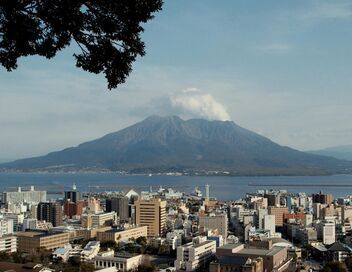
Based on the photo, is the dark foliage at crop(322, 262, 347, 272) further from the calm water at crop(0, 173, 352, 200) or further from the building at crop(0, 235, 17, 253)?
the calm water at crop(0, 173, 352, 200)

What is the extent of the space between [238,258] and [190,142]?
67131 mm

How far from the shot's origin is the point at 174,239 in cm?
1452

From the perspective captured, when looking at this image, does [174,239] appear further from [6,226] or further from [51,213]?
[51,213]

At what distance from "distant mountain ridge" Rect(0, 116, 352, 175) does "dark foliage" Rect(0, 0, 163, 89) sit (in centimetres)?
5766

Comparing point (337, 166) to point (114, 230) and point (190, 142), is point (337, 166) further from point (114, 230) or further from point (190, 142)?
point (114, 230)

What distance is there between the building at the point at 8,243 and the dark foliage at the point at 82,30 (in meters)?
12.0

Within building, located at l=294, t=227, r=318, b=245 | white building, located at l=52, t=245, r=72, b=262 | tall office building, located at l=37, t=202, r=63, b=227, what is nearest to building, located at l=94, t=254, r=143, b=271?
white building, located at l=52, t=245, r=72, b=262

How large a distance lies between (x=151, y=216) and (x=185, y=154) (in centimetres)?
5571

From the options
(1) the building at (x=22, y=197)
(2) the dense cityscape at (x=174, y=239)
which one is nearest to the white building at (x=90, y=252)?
(2) the dense cityscape at (x=174, y=239)

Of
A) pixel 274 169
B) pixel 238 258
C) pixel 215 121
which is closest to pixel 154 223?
pixel 238 258

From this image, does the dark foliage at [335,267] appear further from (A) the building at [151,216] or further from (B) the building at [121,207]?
(B) the building at [121,207]

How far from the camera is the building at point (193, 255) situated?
A: 38.1 ft

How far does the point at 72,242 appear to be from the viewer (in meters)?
15.5

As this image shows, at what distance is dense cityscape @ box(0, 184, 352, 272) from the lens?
11641 millimetres
